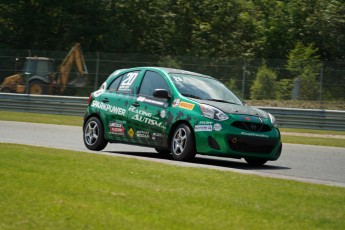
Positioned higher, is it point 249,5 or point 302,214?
point 249,5

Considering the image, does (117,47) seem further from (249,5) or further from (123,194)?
(123,194)

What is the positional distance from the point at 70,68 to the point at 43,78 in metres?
Answer: 1.56

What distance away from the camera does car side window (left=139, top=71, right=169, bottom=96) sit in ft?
41.7

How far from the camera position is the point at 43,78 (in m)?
30.4

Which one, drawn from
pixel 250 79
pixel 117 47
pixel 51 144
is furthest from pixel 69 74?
pixel 51 144


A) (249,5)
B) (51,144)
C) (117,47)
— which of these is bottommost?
(51,144)

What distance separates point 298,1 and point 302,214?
36923 millimetres

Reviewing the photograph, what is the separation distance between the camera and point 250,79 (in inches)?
1041

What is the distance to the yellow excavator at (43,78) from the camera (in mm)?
29469

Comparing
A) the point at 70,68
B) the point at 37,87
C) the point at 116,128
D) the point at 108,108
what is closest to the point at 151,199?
the point at 116,128

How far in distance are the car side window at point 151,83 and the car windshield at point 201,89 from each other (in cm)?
19

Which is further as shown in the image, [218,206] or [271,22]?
[271,22]

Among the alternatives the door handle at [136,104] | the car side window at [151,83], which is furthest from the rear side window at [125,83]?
the door handle at [136,104]

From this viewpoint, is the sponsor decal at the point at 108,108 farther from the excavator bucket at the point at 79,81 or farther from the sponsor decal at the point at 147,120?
the excavator bucket at the point at 79,81
